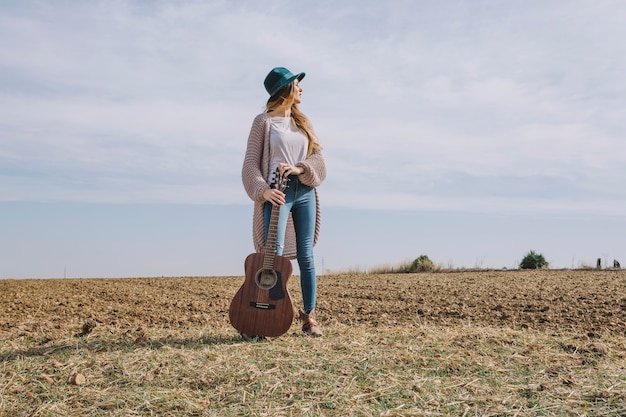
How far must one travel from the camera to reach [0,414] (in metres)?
3.75

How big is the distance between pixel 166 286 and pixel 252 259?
5314 millimetres

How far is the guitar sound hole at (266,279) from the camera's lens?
4.87 m

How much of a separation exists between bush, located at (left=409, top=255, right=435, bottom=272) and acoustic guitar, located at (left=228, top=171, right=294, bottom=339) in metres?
9.63

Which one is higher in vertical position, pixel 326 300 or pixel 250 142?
pixel 250 142

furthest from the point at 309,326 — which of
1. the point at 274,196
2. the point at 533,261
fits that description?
the point at 533,261

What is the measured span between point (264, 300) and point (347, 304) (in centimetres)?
297

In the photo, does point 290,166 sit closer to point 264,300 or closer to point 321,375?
point 264,300

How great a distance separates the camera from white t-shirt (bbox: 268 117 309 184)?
16.2 ft

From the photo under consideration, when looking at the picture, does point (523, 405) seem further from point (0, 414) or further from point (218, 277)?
point (218, 277)

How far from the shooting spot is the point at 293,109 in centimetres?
514

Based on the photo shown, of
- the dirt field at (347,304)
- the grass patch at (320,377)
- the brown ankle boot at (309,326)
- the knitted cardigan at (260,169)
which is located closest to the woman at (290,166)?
the knitted cardigan at (260,169)

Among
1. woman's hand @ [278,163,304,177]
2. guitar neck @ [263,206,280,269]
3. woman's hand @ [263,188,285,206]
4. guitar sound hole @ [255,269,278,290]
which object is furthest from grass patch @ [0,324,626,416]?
woman's hand @ [278,163,304,177]

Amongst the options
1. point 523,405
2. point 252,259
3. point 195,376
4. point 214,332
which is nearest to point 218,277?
point 214,332

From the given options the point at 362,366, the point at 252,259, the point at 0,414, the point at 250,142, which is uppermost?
the point at 250,142
